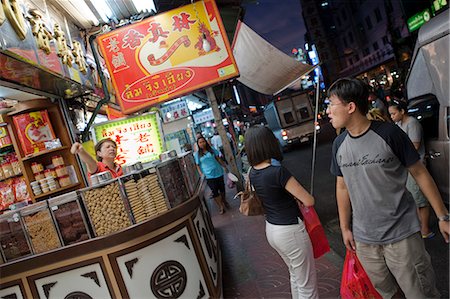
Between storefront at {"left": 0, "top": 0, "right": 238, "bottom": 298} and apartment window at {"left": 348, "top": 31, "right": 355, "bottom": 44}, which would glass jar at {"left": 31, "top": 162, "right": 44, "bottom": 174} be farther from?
apartment window at {"left": 348, "top": 31, "right": 355, "bottom": 44}

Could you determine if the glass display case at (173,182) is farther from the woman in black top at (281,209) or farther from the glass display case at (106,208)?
the woman in black top at (281,209)

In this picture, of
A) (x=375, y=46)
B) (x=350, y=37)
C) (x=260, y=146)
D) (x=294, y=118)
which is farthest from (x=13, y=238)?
(x=350, y=37)

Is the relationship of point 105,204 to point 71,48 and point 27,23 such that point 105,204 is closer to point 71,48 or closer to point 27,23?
point 27,23

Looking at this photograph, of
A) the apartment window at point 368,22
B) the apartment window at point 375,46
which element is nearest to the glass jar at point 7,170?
the apartment window at point 375,46

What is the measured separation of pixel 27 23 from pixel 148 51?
221 centimetres

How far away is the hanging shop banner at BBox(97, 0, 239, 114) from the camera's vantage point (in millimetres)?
6328

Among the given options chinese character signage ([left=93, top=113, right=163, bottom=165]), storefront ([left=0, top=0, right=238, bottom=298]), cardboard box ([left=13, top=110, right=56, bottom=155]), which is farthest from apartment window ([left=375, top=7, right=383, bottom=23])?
storefront ([left=0, top=0, right=238, bottom=298])

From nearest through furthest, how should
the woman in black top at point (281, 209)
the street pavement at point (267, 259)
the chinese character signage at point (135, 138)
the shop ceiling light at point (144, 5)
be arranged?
the woman in black top at point (281, 209), the street pavement at point (267, 259), the shop ceiling light at point (144, 5), the chinese character signage at point (135, 138)

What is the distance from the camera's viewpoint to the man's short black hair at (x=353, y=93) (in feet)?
8.43

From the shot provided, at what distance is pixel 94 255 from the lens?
11.5ft

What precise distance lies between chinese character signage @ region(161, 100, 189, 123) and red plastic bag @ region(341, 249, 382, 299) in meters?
14.1

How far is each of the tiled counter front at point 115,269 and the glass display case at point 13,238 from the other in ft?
0.36

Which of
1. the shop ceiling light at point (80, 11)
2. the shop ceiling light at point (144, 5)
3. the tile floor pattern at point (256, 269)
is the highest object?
the shop ceiling light at point (80, 11)

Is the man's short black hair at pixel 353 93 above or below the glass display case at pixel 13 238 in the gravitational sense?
above
